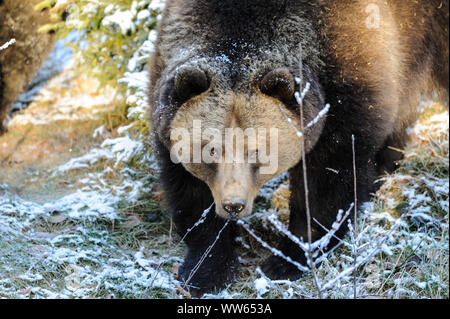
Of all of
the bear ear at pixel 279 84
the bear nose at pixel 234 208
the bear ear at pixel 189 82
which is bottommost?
the bear nose at pixel 234 208

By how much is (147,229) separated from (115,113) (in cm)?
227

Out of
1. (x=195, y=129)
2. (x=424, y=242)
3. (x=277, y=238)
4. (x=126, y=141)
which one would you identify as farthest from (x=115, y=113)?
(x=424, y=242)

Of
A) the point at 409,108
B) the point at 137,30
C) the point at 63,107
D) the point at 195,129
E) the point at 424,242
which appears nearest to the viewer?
the point at 195,129

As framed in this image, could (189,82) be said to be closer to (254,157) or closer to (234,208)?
(254,157)

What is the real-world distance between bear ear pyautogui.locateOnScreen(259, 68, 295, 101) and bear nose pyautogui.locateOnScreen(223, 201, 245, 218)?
2.62 feet

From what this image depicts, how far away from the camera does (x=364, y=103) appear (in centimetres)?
425

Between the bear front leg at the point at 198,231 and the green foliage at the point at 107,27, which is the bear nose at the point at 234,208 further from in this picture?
the green foliage at the point at 107,27

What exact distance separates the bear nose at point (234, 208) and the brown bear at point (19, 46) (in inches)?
168

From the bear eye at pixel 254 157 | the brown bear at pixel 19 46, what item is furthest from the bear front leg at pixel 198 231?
the brown bear at pixel 19 46

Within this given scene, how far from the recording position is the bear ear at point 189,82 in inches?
147

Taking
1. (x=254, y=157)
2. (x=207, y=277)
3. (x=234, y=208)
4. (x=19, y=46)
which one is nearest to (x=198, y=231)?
(x=207, y=277)

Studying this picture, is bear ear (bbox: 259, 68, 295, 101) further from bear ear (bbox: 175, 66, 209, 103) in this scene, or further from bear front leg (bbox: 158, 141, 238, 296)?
bear front leg (bbox: 158, 141, 238, 296)

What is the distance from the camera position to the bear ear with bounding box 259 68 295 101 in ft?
12.2

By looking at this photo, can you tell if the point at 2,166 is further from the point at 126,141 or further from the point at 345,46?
the point at 345,46
